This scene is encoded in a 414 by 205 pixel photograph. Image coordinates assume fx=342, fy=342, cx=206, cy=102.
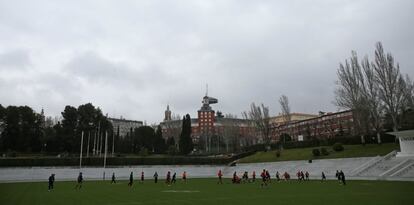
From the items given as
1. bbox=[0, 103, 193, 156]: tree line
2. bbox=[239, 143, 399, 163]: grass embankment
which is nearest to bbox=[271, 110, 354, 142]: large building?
bbox=[239, 143, 399, 163]: grass embankment

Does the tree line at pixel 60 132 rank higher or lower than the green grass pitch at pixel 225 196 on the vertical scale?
higher

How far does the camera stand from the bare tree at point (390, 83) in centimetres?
4981

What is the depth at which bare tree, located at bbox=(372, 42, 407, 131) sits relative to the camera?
49.8 meters

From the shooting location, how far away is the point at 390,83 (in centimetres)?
4953

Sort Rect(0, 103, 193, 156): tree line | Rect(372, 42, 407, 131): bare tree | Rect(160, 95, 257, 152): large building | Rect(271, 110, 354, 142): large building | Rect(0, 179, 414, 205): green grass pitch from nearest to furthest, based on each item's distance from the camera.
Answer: Rect(0, 179, 414, 205): green grass pitch, Rect(372, 42, 407, 131): bare tree, Rect(0, 103, 193, 156): tree line, Rect(271, 110, 354, 142): large building, Rect(160, 95, 257, 152): large building

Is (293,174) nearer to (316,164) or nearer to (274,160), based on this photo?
(316,164)

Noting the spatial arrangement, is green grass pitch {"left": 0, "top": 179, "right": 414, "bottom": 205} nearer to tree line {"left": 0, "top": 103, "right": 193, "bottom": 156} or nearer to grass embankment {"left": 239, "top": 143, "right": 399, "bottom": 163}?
grass embankment {"left": 239, "top": 143, "right": 399, "bottom": 163}

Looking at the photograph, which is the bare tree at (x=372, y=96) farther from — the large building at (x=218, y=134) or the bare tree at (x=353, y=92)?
the large building at (x=218, y=134)

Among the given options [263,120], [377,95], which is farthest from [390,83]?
[263,120]

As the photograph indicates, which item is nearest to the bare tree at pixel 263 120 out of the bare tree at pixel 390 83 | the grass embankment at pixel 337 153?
the grass embankment at pixel 337 153

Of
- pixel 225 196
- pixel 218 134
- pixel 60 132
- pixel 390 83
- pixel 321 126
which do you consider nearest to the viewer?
pixel 225 196

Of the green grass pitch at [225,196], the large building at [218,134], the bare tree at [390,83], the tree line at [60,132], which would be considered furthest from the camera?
the large building at [218,134]

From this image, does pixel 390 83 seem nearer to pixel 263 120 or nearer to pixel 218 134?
pixel 263 120

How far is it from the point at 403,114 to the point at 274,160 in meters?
23.1
